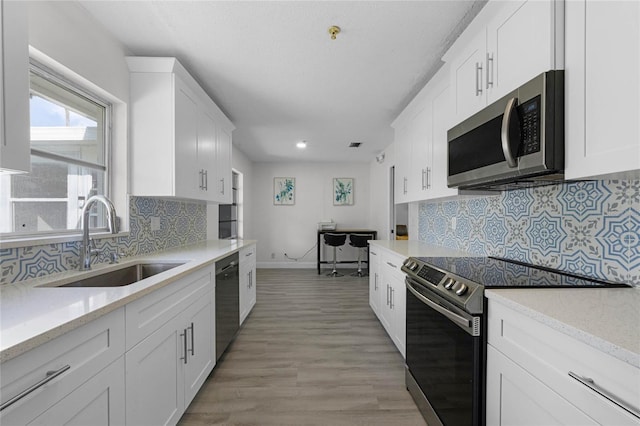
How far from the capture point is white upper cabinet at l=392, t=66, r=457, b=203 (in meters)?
2.16

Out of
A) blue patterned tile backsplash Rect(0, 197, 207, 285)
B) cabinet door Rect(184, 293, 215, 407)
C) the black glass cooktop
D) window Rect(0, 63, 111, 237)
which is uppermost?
window Rect(0, 63, 111, 237)

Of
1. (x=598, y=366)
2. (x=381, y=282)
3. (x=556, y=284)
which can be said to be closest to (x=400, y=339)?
(x=381, y=282)

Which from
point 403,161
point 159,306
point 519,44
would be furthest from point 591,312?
point 403,161

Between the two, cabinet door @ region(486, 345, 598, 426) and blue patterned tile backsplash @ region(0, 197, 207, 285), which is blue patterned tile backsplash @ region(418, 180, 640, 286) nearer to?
cabinet door @ region(486, 345, 598, 426)

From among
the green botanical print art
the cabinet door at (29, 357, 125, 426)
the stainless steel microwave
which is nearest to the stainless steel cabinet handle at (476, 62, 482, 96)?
the stainless steel microwave

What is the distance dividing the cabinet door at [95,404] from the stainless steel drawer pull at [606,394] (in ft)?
4.69

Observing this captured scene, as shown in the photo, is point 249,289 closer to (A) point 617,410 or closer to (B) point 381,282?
(B) point 381,282

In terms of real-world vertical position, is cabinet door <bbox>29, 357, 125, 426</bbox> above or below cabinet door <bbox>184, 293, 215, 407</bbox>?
above

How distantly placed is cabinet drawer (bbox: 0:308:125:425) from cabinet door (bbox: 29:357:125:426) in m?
0.02

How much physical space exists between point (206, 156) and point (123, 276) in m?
1.38

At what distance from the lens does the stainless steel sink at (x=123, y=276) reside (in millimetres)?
1585

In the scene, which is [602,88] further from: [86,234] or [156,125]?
[156,125]

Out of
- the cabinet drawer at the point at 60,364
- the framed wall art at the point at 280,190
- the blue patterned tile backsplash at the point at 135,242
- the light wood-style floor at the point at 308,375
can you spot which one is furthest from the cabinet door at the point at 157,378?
the framed wall art at the point at 280,190

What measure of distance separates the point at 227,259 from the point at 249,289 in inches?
41.1
